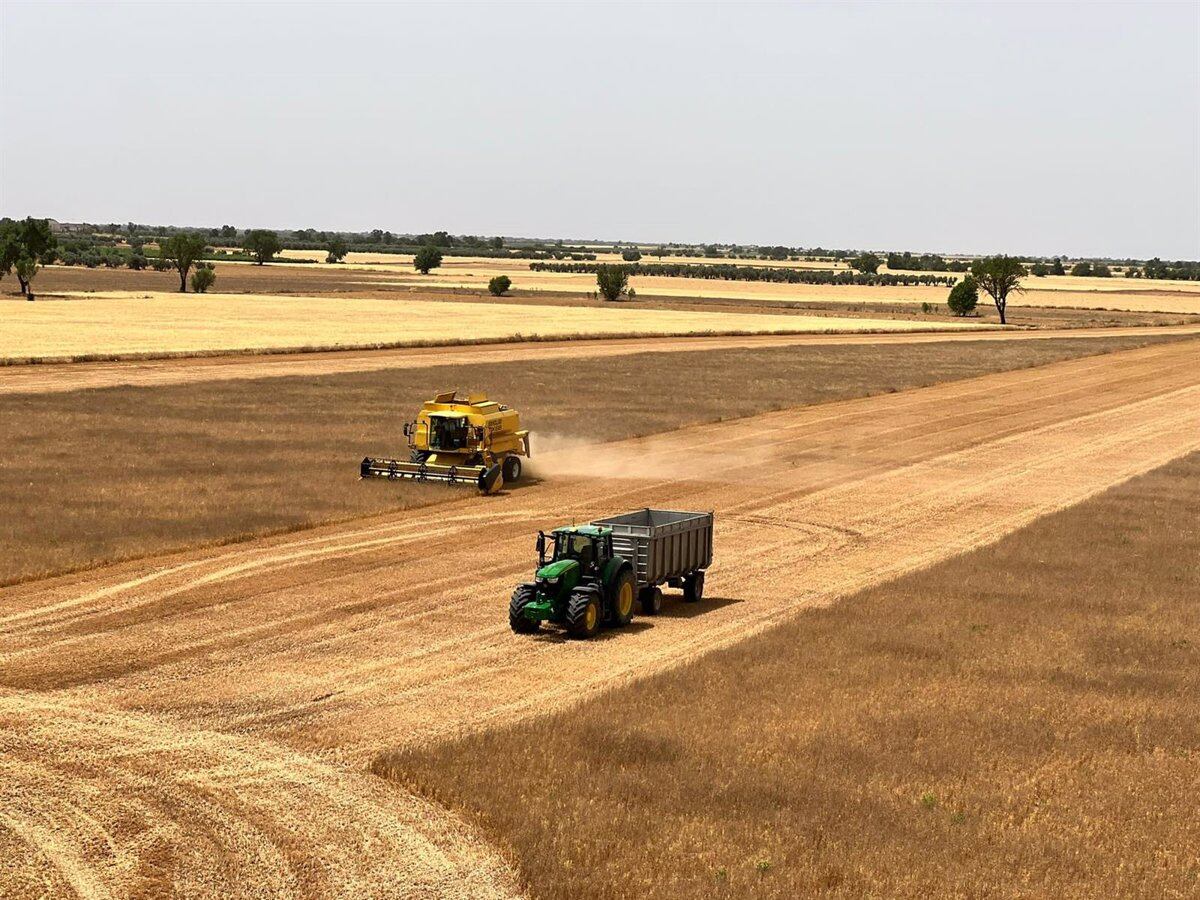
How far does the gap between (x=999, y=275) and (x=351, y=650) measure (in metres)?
132

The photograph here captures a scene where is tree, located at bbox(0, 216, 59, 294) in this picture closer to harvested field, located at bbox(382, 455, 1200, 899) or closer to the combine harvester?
the combine harvester

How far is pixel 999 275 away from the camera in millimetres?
145250

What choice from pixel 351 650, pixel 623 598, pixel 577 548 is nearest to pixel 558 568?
pixel 577 548

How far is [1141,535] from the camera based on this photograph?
35188 millimetres

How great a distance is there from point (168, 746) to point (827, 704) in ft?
29.6

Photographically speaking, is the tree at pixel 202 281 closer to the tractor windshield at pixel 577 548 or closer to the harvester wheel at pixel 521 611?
the tractor windshield at pixel 577 548

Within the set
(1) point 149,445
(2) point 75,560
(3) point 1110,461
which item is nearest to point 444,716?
(2) point 75,560

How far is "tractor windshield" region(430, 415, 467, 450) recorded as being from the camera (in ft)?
135

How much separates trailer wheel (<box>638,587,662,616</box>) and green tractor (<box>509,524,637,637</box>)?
81 centimetres

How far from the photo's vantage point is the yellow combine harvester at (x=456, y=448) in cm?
4053

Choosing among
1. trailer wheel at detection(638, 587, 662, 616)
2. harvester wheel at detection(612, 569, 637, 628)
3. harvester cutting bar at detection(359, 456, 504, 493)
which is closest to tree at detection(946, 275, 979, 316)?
harvester cutting bar at detection(359, 456, 504, 493)

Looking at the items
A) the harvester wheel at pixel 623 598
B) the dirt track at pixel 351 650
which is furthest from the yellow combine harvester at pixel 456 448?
the harvester wheel at pixel 623 598

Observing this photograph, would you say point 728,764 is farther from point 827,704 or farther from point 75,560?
point 75,560

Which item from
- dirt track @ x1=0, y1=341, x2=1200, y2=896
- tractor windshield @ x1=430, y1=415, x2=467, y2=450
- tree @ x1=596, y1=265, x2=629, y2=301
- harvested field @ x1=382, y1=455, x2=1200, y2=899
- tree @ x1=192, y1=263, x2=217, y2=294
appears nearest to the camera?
harvested field @ x1=382, y1=455, x2=1200, y2=899
